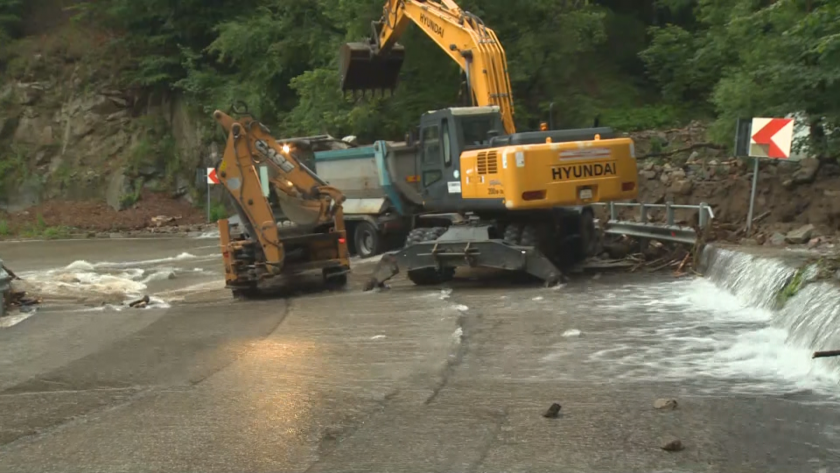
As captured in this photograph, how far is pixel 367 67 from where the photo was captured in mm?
19781

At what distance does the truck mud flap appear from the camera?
1444 centimetres

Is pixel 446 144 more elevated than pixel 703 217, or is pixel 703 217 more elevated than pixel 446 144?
pixel 446 144

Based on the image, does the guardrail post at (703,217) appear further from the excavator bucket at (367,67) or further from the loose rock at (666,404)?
the loose rock at (666,404)

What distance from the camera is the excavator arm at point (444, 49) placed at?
16.7 m

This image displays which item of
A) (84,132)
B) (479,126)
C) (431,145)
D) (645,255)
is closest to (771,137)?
(645,255)

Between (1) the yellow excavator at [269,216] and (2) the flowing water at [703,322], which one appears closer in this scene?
(2) the flowing water at [703,322]

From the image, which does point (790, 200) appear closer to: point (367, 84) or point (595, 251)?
point (595, 251)

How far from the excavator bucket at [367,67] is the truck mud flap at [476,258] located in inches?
215

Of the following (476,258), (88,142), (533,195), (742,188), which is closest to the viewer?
(533,195)

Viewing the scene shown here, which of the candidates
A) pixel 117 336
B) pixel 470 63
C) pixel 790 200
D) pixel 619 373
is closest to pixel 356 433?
pixel 619 373

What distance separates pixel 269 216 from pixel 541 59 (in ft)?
43.6

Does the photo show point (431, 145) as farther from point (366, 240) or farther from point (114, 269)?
point (114, 269)

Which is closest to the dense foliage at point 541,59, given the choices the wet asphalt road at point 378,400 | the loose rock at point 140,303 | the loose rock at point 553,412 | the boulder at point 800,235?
the boulder at point 800,235

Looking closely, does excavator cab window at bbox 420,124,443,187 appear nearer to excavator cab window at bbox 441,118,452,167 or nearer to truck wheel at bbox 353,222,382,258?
excavator cab window at bbox 441,118,452,167
